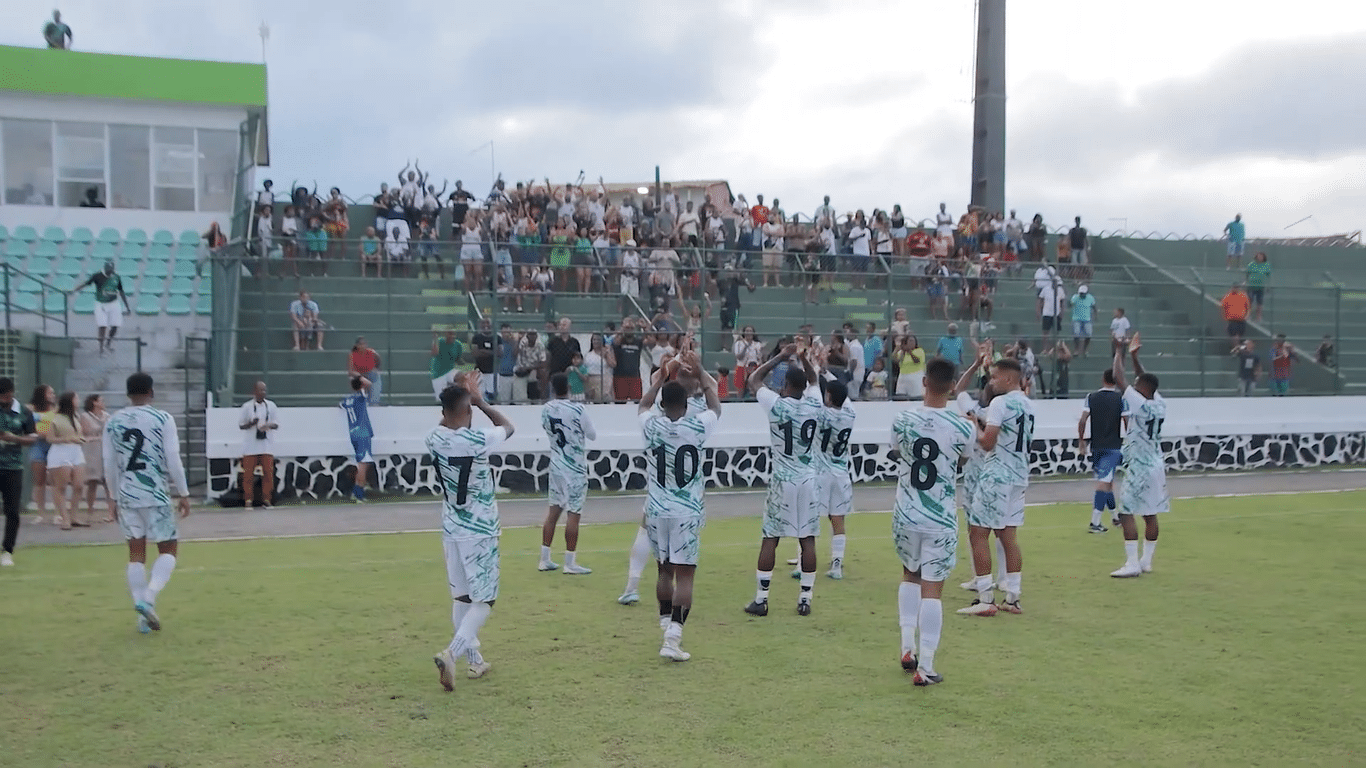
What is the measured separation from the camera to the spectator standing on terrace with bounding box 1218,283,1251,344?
26312 millimetres

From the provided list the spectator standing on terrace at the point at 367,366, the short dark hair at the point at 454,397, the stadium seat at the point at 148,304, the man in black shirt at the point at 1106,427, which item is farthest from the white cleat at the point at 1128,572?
the stadium seat at the point at 148,304

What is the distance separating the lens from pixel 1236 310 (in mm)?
26438

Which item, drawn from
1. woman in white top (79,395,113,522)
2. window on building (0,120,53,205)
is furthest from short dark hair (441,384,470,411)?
window on building (0,120,53,205)

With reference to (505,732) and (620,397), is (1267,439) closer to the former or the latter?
(620,397)

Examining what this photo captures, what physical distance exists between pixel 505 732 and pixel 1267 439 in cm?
2273

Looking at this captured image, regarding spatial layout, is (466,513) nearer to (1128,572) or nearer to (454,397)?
(454,397)

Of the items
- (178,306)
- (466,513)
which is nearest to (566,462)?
(466,513)

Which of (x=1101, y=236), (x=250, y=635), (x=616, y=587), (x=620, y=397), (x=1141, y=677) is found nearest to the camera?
(x=1141, y=677)

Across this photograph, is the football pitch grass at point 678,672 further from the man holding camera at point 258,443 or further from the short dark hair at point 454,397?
the man holding camera at point 258,443

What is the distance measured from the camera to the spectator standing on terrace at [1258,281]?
26794mm

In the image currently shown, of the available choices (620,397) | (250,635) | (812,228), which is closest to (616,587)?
(250,635)

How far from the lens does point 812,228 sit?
28375 mm

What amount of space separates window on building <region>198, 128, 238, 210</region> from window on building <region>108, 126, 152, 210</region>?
3.87ft

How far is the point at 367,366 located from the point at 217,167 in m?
11.0
